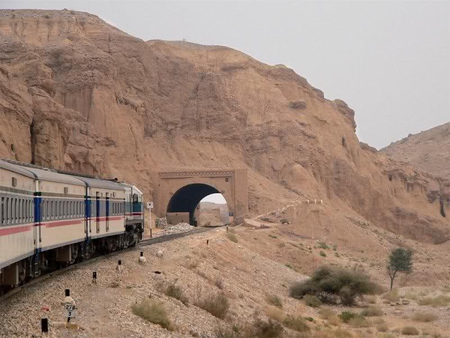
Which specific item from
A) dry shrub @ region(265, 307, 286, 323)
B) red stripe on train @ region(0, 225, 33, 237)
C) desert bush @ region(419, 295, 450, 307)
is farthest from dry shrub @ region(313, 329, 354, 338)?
desert bush @ region(419, 295, 450, 307)

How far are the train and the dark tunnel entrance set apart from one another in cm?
3608

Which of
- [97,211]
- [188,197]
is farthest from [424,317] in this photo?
[188,197]

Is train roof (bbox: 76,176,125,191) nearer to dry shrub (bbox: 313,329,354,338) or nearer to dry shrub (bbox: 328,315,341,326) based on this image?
dry shrub (bbox: 313,329,354,338)

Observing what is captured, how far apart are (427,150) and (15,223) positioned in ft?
413

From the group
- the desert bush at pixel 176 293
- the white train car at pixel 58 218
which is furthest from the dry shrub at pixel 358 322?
the white train car at pixel 58 218

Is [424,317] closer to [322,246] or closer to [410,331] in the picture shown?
[410,331]

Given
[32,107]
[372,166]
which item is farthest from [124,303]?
[372,166]

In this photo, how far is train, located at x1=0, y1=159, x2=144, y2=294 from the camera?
13664 millimetres

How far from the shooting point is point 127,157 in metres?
66.0

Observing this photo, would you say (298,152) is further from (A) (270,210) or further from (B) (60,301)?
(B) (60,301)

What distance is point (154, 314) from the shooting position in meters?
15.1

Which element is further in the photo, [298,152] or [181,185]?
[298,152]

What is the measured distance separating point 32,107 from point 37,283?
91.4ft

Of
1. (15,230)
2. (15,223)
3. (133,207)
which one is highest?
(133,207)
